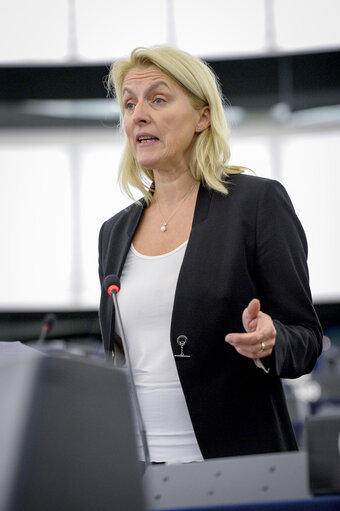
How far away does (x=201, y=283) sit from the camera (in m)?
1.72

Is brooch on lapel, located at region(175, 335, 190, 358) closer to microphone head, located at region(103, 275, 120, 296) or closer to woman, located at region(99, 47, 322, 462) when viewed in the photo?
woman, located at region(99, 47, 322, 462)

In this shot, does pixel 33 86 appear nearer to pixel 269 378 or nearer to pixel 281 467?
pixel 269 378

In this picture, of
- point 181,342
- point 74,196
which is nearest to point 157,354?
point 181,342

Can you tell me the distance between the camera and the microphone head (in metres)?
1.77

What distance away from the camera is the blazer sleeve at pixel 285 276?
5.54ft

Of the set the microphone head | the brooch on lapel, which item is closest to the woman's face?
the microphone head

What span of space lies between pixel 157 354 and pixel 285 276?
32 cm

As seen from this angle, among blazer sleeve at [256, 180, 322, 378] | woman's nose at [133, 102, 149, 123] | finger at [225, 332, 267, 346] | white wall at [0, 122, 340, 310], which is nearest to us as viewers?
finger at [225, 332, 267, 346]

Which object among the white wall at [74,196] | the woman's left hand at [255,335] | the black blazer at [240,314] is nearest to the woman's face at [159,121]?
the black blazer at [240,314]

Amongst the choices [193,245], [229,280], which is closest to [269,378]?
[229,280]

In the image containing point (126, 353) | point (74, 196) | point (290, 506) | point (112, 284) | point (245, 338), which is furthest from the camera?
point (74, 196)

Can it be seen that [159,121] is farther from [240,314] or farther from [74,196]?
[74,196]

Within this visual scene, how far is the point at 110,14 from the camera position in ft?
29.2

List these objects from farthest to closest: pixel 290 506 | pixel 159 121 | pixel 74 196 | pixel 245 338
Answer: pixel 74 196 → pixel 159 121 → pixel 245 338 → pixel 290 506
